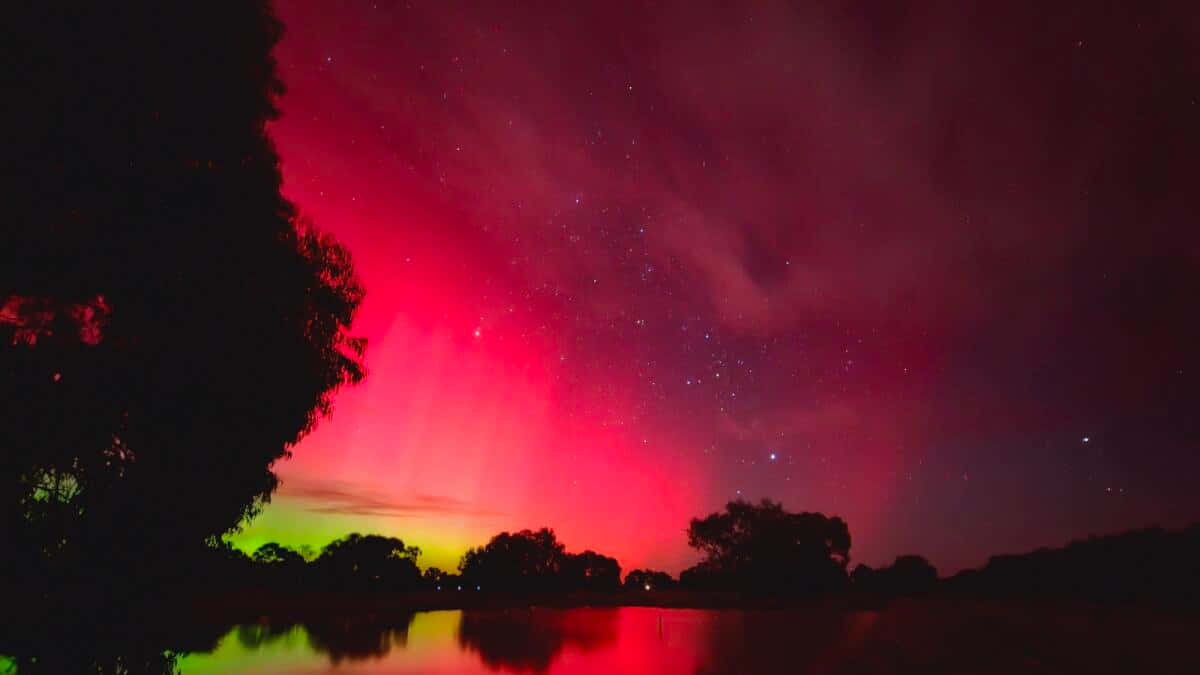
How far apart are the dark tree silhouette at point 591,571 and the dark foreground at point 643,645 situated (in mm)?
49459

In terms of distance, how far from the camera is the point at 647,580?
10388 cm

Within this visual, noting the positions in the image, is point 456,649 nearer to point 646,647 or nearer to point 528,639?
point 528,639

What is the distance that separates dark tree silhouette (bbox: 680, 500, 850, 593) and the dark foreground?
1260 inches

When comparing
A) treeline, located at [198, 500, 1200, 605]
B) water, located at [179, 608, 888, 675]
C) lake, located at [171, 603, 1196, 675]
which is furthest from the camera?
treeline, located at [198, 500, 1200, 605]

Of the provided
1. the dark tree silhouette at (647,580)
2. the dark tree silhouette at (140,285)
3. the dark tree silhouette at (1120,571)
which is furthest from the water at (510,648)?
the dark tree silhouette at (647,580)

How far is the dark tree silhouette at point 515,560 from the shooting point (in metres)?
88.0

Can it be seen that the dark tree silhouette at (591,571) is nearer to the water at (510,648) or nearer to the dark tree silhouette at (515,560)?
the dark tree silhouette at (515,560)

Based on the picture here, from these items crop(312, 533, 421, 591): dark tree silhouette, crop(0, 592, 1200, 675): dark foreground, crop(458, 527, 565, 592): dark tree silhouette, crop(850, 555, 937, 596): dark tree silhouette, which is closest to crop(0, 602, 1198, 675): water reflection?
crop(0, 592, 1200, 675): dark foreground

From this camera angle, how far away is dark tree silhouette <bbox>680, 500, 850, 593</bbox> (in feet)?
236

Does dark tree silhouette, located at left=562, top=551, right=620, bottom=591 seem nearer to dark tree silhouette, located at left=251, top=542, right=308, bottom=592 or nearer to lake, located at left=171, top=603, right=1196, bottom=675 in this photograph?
dark tree silhouette, located at left=251, top=542, right=308, bottom=592

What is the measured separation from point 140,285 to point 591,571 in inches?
3943

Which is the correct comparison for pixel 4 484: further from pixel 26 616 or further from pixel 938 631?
pixel 938 631

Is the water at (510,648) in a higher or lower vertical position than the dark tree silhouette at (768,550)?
lower

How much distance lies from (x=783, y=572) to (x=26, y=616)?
247 feet
